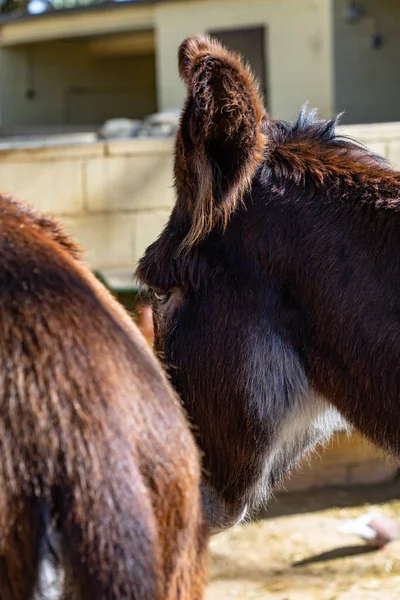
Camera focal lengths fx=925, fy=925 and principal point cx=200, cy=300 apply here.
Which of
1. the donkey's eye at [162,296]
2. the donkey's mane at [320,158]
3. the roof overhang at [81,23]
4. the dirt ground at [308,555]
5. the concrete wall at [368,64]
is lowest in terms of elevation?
the dirt ground at [308,555]

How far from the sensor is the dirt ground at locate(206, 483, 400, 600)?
15.6 ft

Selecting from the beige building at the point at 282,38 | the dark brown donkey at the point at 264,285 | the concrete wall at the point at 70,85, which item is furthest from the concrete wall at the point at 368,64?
the dark brown donkey at the point at 264,285

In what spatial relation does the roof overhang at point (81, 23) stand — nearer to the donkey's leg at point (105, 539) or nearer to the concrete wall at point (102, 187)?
the concrete wall at point (102, 187)

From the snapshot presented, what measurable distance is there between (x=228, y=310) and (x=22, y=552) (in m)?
1.10

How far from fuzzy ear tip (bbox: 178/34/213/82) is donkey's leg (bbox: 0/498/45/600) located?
4.14 feet

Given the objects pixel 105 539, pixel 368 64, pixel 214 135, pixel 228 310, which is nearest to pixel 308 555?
pixel 228 310

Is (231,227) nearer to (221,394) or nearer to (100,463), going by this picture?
(221,394)

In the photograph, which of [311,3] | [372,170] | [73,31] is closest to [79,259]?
[372,170]

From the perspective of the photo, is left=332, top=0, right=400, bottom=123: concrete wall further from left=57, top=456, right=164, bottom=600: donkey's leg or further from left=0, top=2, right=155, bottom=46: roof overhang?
left=57, top=456, right=164, bottom=600: donkey's leg

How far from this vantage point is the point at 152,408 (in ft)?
4.22

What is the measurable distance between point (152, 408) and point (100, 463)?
13 cm

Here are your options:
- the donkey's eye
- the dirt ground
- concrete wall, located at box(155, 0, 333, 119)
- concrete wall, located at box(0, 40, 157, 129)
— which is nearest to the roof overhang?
concrete wall, located at box(155, 0, 333, 119)

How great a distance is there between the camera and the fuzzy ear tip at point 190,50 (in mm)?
2186

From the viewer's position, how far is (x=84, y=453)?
1186 mm
